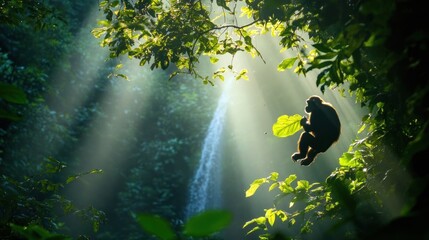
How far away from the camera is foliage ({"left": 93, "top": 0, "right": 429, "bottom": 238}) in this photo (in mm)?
894

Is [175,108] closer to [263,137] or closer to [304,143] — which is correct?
[263,137]

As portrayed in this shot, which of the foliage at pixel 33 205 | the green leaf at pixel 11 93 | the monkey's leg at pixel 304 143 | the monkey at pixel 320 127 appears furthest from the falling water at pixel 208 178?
the green leaf at pixel 11 93

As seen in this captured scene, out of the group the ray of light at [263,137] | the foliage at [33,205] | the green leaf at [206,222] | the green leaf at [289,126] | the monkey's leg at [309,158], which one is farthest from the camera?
the ray of light at [263,137]

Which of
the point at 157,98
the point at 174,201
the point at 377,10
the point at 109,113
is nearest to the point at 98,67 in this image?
the point at 109,113

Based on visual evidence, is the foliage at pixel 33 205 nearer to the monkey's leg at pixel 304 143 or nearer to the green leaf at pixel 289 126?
the green leaf at pixel 289 126

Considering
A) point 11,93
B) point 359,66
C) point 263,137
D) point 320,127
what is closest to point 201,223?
point 11,93

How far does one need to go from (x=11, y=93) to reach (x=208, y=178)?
14.6m

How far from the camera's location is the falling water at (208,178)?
48.1 feet

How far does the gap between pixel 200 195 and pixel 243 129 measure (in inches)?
131

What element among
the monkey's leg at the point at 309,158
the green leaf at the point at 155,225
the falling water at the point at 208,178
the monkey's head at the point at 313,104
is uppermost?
the falling water at the point at 208,178

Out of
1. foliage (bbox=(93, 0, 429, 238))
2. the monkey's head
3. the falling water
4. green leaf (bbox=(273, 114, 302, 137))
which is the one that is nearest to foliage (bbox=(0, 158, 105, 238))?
foliage (bbox=(93, 0, 429, 238))

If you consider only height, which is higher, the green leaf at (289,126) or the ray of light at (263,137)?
the ray of light at (263,137)

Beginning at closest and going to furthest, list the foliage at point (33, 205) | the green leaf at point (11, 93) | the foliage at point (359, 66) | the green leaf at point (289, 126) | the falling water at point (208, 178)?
1. the green leaf at point (11, 93)
2. the foliage at point (359, 66)
3. the green leaf at point (289, 126)
4. the foliage at point (33, 205)
5. the falling water at point (208, 178)

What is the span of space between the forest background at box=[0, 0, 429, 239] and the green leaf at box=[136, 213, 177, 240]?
A: 183 millimetres
